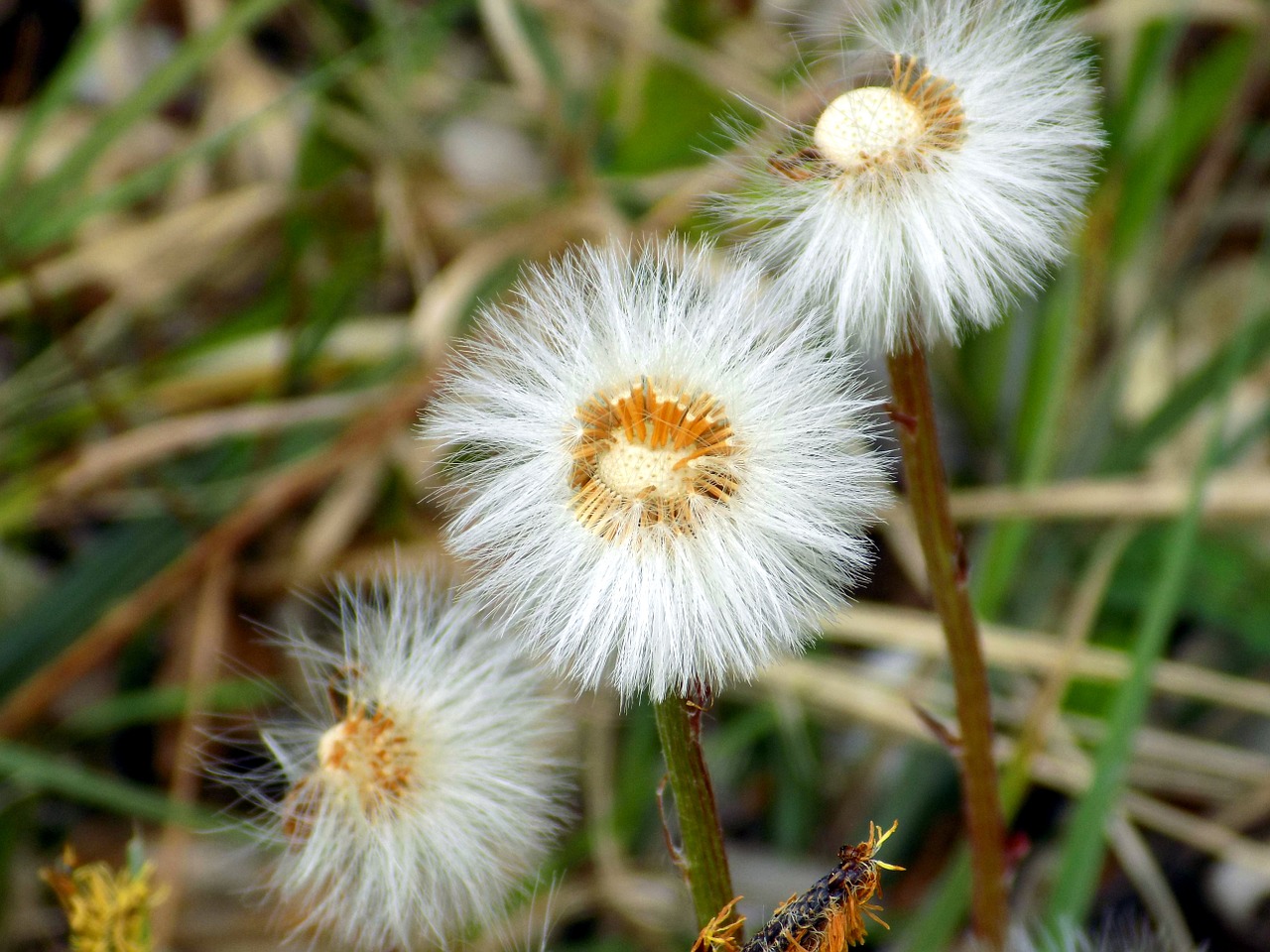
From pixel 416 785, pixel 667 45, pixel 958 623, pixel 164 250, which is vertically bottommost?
pixel 416 785

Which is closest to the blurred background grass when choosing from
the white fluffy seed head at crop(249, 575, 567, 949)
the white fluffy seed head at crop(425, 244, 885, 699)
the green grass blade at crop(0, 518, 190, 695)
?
the green grass blade at crop(0, 518, 190, 695)

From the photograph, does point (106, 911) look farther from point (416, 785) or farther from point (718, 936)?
point (718, 936)

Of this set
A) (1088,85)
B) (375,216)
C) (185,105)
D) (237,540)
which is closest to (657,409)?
(1088,85)

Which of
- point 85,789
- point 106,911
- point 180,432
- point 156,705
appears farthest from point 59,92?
point 106,911

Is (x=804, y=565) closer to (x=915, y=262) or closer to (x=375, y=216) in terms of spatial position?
(x=915, y=262)

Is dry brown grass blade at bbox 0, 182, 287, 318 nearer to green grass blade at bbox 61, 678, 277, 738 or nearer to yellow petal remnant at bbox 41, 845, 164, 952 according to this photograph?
green grass blade at bbox 61, 678, 277, 738
